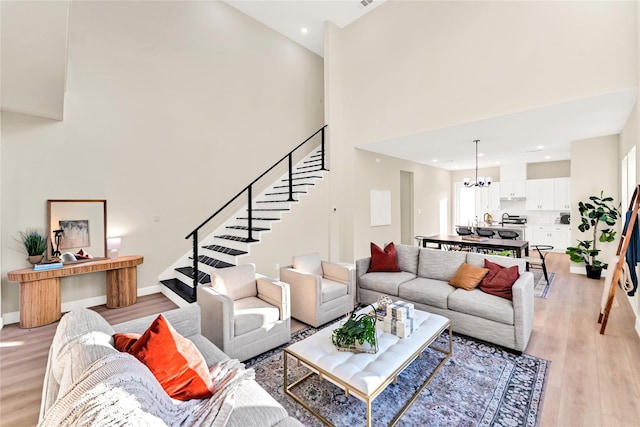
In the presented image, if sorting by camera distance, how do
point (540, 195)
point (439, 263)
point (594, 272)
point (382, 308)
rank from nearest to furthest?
1. point (382, 308)
2. point (439, 263)
3. point (594, 272)
4. point (540, 195)

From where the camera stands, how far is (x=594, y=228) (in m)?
5.57

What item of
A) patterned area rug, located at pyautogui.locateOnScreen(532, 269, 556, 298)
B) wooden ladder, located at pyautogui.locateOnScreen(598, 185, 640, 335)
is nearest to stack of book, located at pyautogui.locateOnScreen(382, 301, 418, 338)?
wooden ladder, located at pyautogui.locateOnScreen(598, 185, 640, 335)

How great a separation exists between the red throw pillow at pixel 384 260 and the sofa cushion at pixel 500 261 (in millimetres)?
1009

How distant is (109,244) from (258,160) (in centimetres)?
315

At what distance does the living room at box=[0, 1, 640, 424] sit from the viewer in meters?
3.62

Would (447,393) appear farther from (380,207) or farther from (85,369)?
(380,207)

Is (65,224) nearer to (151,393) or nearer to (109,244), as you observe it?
(109,244)

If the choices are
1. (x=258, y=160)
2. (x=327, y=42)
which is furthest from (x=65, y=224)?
(x=327, y=42)

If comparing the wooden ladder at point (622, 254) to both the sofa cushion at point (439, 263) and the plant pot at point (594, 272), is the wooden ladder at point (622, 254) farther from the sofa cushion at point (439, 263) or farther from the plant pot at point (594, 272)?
the plant pot at point (594, 272)

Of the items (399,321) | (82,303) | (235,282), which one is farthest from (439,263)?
(82,303)

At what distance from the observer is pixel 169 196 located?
16.3 feet

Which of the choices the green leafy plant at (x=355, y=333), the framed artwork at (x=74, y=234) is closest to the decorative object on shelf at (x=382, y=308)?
the green leafy plant at (x=355, y=333)

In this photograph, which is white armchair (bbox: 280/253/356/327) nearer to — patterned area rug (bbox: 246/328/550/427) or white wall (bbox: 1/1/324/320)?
patterned area rug (bbox: 246/328/550/427)

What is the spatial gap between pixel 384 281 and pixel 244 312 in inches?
78.1
